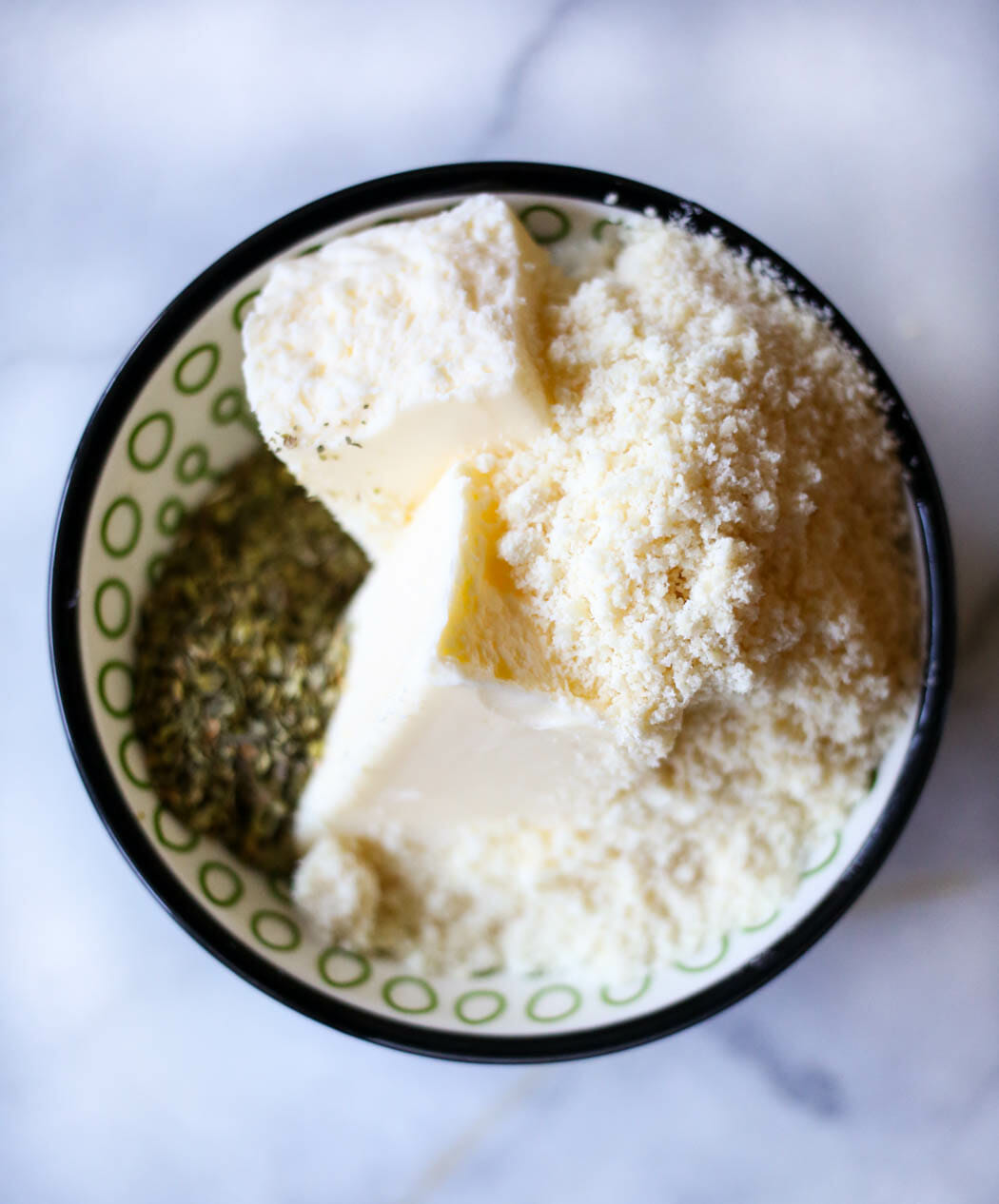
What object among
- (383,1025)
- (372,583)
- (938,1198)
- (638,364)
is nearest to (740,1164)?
(938,1198)

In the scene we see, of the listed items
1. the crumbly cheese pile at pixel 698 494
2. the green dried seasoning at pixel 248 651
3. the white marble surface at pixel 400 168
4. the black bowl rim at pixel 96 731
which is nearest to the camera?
the crumbly cheese pile at pixel 698 494

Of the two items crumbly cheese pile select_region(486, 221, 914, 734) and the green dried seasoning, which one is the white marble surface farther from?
crumbly cheese pile select_region(486, 221, 914, 734)

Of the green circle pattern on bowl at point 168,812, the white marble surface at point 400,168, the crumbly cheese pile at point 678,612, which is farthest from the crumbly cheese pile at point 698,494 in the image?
the white marble surface at point 400,168

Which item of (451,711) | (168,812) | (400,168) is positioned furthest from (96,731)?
(400,168)

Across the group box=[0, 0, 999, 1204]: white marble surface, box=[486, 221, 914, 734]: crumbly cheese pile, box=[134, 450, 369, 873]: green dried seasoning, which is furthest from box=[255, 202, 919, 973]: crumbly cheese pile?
box=[0, 0, 999, 1204]: white marble surface

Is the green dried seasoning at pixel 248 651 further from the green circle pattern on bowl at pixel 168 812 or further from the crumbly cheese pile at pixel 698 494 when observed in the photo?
the crumbly cheese pile at pixel 698 494

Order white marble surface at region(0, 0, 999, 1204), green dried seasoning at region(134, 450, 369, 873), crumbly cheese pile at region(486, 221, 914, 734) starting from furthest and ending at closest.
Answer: white marble surface at region(0, 0, 999, 1204) → green dried seasoning at region(134, 450, 369, 873) → crumbly cheese pile at region(486, 221, 914, 734)
